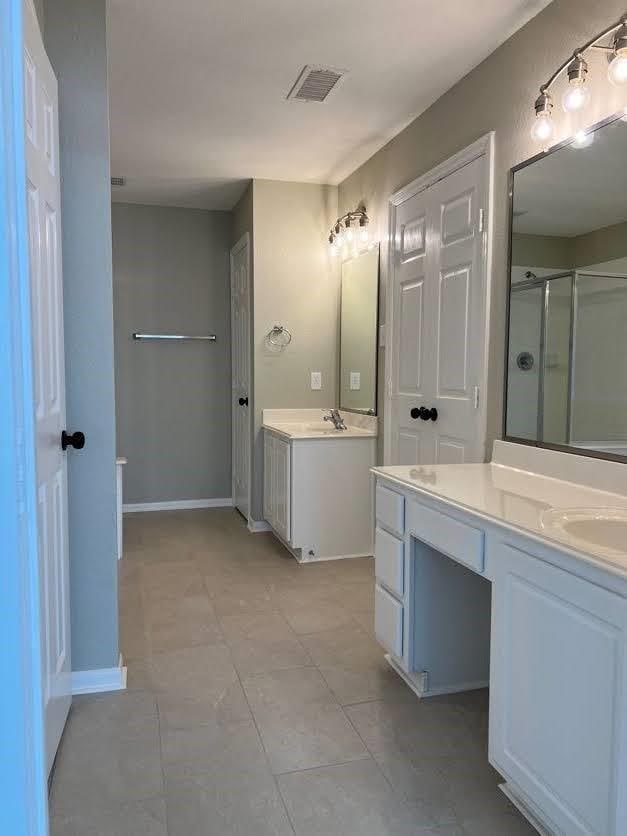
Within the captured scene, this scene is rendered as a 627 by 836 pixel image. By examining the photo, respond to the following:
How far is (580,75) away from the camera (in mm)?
1861

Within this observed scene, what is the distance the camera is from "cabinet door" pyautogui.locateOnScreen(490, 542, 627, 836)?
1.25 metres

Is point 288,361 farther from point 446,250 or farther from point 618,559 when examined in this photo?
point 618,559

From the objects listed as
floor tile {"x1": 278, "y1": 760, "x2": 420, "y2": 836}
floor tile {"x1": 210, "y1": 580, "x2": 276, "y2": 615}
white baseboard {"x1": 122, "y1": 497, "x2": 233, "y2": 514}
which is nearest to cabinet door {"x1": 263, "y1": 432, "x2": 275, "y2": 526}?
floor tile {"x1": 210, "y1": 580, "x2": 276, "y2": 615}

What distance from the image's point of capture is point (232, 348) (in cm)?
536

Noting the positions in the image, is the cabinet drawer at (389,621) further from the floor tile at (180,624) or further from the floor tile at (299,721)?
the floor tile at (180,624)

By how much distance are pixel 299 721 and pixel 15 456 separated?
1791 mm

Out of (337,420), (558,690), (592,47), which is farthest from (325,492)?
(592,47)

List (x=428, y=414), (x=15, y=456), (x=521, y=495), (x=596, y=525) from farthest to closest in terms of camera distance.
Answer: (x=428, y=414)
(x=521, y=495)
(x=596, y=525)
(x=15, y=456)

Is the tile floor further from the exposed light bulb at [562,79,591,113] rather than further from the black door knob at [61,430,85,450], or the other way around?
the exposed light bulb at [562,79,591,113]

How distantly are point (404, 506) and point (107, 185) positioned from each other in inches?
60.5

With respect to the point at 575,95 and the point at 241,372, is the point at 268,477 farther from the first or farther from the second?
the point at 575,95

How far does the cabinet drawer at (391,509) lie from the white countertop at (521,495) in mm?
62

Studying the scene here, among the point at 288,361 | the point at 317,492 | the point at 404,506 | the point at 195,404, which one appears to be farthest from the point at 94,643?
the point at 195,404

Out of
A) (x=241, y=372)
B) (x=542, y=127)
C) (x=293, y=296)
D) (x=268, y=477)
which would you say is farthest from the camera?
(x=241, y=372)
